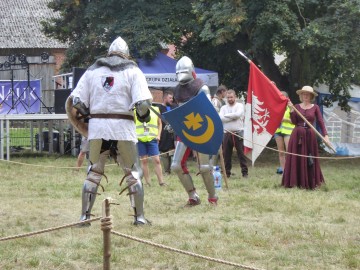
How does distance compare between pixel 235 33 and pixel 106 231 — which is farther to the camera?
pixel 235 33

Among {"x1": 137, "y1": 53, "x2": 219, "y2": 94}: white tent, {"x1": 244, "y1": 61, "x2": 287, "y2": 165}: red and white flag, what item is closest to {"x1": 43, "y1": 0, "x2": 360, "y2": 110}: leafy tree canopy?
{"x1": 137, "y1": 53, "x2": 219, "y2": 94}: white tent

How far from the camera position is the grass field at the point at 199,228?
6.55m

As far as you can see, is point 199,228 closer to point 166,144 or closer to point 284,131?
point 284,131

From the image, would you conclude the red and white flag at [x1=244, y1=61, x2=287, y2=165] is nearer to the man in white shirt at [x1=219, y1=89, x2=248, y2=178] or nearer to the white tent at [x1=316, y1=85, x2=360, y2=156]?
the man in white shirt at [x1=219, y1=89, x2=248, y2=178]

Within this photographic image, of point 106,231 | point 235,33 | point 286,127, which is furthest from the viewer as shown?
point 235,33

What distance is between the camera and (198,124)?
8703 millimetres

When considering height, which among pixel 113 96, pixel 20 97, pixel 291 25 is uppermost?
pixel 291 25

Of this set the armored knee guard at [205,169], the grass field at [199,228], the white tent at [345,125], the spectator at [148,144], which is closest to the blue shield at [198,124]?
the armored knee guard at [205,169]

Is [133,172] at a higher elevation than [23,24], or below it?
below

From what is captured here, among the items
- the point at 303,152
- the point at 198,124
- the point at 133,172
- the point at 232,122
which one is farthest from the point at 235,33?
the point at 133,172

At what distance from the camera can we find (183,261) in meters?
6.52

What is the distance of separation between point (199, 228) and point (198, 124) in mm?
1284

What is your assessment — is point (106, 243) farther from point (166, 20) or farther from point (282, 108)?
point (166, 20)

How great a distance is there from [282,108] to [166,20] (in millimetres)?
7893
